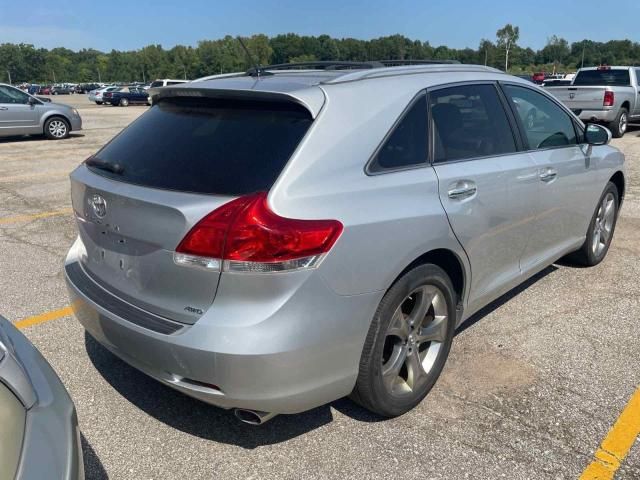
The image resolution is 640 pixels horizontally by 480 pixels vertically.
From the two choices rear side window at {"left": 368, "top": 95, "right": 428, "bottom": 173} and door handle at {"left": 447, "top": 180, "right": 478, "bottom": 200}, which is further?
door handle at {"left": 447, "top": 180, "right": 478, "bottom": 200}

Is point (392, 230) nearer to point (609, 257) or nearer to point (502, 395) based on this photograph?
point (502, 395)

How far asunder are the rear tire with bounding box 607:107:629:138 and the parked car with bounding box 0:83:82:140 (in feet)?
47.2

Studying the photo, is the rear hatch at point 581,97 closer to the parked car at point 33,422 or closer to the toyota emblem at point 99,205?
the toyota emblem at point 99,205

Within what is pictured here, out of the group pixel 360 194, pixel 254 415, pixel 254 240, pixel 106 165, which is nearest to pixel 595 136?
pixel 360 194

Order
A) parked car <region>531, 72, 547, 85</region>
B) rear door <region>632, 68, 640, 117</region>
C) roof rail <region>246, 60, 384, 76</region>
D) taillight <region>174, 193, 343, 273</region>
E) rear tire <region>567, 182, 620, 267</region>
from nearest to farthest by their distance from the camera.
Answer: taillight <region>174, 193, 343, 273</region>, roof rail <region>246, 60, 384, 76</region>, rear tire <region>567, 182, 620, 267</region>, rear door <region>632, 68, 640, 117</region>, parked car <region>531, 72, 547, 85</region>

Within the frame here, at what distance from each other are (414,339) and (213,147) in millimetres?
1367

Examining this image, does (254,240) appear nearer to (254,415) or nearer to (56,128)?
(254,415)

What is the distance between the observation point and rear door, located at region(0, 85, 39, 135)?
14031mm

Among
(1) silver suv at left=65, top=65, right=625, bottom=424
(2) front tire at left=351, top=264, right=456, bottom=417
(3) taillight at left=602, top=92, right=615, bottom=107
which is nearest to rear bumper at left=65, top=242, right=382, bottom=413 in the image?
(1) silver suv at left=65, top=65, right=625, bottom=424

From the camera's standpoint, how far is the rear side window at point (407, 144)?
2529mm

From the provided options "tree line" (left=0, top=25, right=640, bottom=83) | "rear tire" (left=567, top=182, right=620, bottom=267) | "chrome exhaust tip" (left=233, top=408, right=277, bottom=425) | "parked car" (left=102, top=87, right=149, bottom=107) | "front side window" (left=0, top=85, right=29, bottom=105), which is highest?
"tree line" (left=0, top=25, right=640, bottom=83)

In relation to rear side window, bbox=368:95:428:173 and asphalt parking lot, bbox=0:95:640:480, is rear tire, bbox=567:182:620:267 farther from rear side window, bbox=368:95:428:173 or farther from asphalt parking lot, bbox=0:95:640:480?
rear side window, bbox=368:95:428:173

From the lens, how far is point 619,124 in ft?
47.3

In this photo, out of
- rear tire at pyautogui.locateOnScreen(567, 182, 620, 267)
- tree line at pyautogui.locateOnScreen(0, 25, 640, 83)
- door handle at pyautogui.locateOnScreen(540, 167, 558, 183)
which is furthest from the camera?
tree line at pyautogui.locateOnScreen(0, 25, 640, 83)
